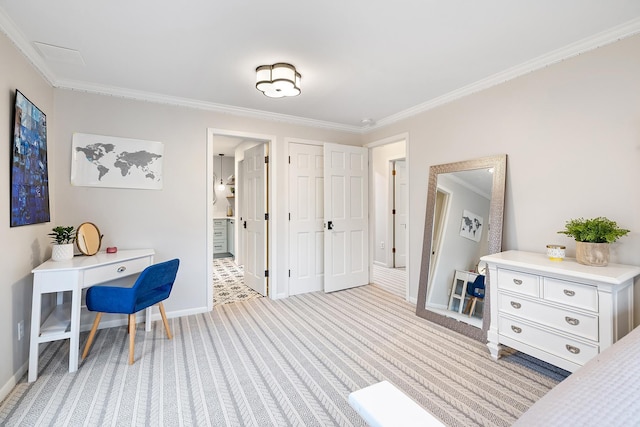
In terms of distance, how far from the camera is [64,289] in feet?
6.93

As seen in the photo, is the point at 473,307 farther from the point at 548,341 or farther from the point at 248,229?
the point at 248,229

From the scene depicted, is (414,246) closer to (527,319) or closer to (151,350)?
(527,319)

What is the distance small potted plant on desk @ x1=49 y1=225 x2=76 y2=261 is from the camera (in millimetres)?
2395

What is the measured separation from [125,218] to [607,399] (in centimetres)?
356

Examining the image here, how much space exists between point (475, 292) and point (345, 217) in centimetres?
195

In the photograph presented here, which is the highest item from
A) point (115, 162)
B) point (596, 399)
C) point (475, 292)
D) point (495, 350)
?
point (115, 162)

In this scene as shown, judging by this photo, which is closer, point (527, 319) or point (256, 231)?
point (527, 319)

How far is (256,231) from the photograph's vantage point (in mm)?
4129

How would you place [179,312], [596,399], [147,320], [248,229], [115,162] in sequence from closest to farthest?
1. [596,399]
2. [147,320]
3. [115,162]
4. [179,312]
5. [248,229]

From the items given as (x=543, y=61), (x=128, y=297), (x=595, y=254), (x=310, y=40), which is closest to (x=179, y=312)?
(x=128, y=297)

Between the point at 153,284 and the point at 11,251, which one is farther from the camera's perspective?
the point at 153,284

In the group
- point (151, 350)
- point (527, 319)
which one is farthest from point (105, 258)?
point (527, 319)

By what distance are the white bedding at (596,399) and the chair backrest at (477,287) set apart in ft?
6.92

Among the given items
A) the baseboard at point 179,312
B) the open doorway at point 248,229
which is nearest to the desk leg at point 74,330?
the baseboard at point 179,312
